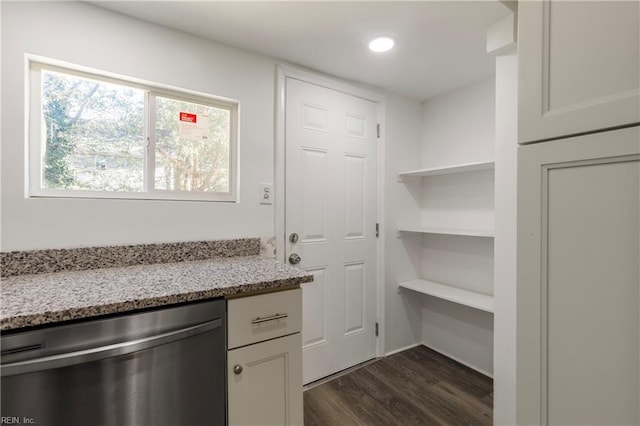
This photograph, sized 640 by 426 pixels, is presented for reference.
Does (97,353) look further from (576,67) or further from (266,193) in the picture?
(576,67)

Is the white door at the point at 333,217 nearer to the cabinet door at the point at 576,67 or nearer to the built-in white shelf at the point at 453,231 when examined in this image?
the built-in white shelf at the point at 453,231

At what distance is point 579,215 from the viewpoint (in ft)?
2.22

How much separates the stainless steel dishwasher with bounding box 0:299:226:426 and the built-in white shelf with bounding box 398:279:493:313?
1.64 m

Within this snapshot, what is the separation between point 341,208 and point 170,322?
142 cm

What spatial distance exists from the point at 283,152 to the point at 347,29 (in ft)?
2.57

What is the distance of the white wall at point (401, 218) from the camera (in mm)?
2381

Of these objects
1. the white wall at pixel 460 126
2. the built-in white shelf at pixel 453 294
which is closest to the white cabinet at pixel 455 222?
the built-in white shelf at pixel 453 294

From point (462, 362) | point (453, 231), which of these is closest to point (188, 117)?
point (453, 231)

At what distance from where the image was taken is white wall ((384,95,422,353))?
2.38 meters

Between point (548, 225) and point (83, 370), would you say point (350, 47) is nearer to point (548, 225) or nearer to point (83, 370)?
point (548, 225)

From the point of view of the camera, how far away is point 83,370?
86 centimetres

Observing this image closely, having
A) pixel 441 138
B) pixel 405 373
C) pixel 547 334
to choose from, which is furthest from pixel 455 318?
pixel 547 334

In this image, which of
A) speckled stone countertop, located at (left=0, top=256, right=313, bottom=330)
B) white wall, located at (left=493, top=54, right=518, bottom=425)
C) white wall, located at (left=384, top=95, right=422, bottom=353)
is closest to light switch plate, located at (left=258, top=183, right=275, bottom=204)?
speckled stone countertop, located at (left=0, top=256, right=313, bottom=330)

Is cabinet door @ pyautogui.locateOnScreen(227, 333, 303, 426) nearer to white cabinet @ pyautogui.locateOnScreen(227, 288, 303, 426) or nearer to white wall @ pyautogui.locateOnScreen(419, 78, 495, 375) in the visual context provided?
white cabinet @ pyautogui.locateOnScreen(227, 288, 303, 426)
